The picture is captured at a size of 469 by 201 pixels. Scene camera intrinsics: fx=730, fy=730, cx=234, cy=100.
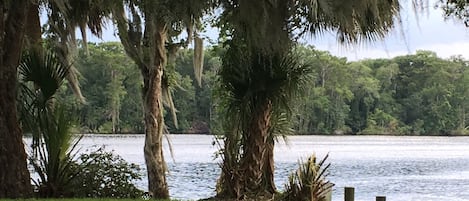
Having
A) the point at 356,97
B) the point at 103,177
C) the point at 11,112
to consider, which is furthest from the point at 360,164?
the point at 11,112

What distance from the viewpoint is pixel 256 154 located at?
8328 mm

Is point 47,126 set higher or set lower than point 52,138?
higher

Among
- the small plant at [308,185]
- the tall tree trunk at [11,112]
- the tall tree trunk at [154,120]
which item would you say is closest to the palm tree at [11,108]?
the tall tree trunk at [11,112]

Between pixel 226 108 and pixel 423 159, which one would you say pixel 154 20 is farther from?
pixel 423 159

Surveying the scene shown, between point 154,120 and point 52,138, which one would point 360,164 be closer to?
point 154,120

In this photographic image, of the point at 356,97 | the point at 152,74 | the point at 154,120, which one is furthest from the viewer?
the point at 356,97

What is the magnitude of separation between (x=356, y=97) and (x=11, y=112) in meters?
30.6

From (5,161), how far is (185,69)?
1765 centimetres

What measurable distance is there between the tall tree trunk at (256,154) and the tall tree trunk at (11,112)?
8.03 feet

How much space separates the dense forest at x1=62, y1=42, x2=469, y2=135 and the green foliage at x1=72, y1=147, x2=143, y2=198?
39.3ft

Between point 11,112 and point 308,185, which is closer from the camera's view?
point 11,112

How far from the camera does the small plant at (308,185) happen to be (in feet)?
26.5

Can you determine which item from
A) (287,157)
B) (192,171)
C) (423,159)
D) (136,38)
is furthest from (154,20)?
(423,159)

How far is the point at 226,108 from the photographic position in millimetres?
8680
